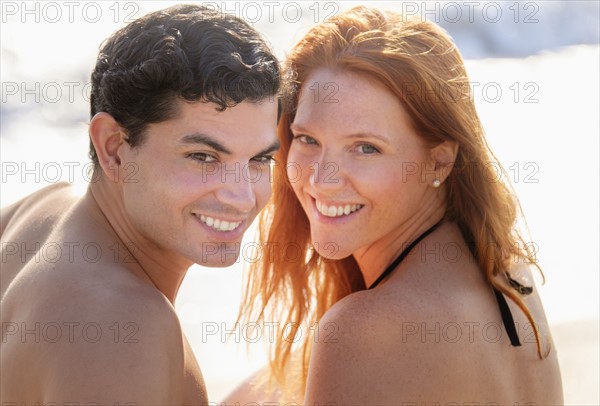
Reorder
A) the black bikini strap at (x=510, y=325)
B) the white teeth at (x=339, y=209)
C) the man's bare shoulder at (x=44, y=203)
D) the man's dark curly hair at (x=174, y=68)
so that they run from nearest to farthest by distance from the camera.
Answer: the man's dark curly hair at (x=174, y=68), the black bikini strap at (x=510, y=325), the man's bare shoulder at (x=44, y=203), the white teeth at (x=339, y=209)

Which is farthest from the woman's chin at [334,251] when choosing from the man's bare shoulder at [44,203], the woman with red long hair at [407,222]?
the man's bare shoulder at [44,203]

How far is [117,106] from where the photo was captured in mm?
3135

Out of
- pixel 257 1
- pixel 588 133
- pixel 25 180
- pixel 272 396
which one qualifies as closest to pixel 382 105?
pixel 272 396

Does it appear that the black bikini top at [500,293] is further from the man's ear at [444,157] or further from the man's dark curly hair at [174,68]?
the man's dark curly hair at [174,68]

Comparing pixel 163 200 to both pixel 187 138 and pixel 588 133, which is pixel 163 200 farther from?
pixel 588 133

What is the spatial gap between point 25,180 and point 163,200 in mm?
5227

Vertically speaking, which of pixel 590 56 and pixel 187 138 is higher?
pixel 187 138

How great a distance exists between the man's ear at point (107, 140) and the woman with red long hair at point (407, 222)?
2.53ft

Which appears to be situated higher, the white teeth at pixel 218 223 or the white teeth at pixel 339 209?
the white teeth at pixel 218 223

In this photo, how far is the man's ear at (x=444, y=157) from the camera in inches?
148

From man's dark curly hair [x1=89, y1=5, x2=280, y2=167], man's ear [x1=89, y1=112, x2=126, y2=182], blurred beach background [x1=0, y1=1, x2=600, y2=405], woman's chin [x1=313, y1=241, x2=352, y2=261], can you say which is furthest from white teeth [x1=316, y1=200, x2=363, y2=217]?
blurred beach background [x1=0, y1=1, x2=600, y2=405]

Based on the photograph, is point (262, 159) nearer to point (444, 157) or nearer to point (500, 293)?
point (444, 157)

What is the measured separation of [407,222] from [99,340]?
152 centimetres

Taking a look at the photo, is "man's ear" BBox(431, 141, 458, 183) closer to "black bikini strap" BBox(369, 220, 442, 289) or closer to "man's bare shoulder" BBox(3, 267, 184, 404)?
"black bikini strap" BBox(369, 220, 442, 289)
